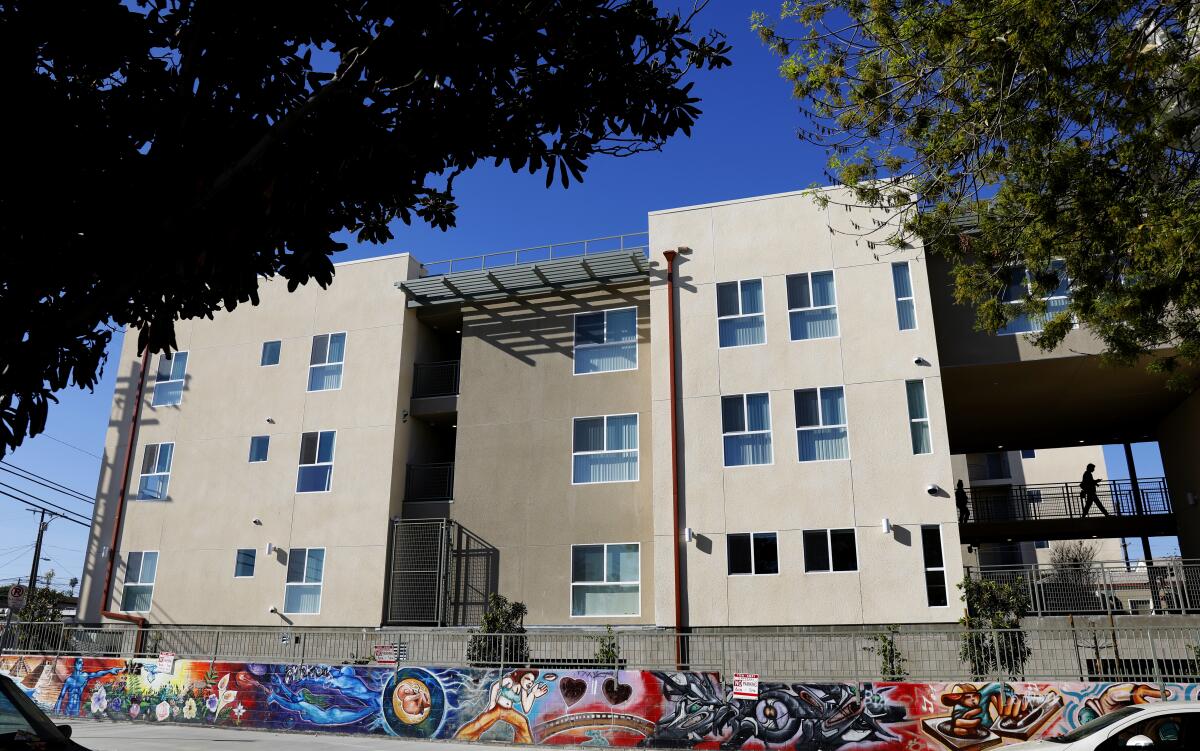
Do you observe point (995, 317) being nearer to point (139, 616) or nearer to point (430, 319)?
point (430, 319)

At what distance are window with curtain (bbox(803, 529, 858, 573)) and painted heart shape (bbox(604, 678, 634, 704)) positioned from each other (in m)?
5.61

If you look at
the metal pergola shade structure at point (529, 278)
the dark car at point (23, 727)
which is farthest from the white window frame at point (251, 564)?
the dark car at point (23, 727)

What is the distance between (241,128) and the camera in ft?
23.8

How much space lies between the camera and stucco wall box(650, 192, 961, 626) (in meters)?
19.7

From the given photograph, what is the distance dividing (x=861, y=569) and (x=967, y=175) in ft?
35.1

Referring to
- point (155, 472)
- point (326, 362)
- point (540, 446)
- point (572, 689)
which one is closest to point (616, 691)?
point (572, 689)

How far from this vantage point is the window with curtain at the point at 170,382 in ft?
91.1

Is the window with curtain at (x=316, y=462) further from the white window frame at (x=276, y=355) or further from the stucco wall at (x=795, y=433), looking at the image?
the stucco wall at (x=795, y=433)

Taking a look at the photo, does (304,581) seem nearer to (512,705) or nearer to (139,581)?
(139,581)

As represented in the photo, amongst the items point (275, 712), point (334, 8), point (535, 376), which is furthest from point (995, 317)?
point (275, 712)

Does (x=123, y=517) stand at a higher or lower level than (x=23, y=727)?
higher

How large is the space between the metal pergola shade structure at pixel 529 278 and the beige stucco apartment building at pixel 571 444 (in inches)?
3.2

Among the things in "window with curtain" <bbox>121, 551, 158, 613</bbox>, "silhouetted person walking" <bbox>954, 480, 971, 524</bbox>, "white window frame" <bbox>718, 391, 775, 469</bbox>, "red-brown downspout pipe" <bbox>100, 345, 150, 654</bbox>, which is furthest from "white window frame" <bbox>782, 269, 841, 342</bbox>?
"window with curtain" <bbox>121, 551, 158, 613</bbox>

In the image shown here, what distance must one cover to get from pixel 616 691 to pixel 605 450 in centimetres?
756
